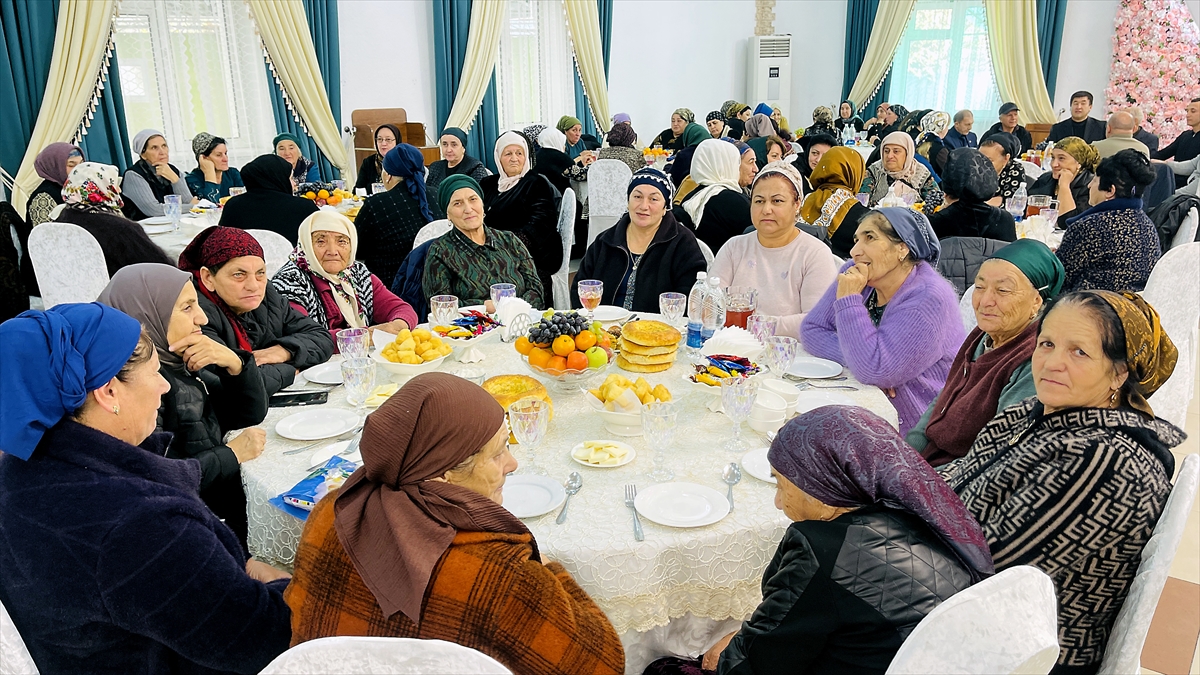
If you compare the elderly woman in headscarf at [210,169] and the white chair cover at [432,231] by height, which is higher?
the elderly woman in headscarf at [210,169]

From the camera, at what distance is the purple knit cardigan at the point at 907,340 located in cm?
243

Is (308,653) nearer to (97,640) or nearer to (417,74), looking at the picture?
(97,640)

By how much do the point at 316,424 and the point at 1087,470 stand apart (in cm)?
187

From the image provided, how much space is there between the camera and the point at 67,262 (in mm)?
3795

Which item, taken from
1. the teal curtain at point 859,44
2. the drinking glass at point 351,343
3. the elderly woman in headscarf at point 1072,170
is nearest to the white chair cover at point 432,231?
the drinking glass at point 351,343

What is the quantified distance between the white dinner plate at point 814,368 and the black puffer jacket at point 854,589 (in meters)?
1.23

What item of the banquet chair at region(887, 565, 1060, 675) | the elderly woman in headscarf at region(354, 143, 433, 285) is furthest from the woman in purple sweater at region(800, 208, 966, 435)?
the elderly woman in headscarf at region(354, 143, 433, 285)

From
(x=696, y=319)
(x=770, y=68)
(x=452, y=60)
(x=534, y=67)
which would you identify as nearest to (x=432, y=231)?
(x=696, y=319)

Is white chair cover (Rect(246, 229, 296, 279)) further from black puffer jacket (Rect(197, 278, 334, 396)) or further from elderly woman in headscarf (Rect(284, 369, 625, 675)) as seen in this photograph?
elderly woman in headscarf (Rect(284, 369, 625, 675))

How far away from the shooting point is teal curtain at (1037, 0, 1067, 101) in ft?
36.6

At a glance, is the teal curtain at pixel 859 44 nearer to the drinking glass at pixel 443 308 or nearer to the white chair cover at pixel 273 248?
the white chair cover at pixel 273 248

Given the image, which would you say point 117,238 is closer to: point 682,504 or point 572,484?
point 572,484

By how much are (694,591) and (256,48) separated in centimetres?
822

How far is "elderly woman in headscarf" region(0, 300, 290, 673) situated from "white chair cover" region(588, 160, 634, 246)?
199 inches
